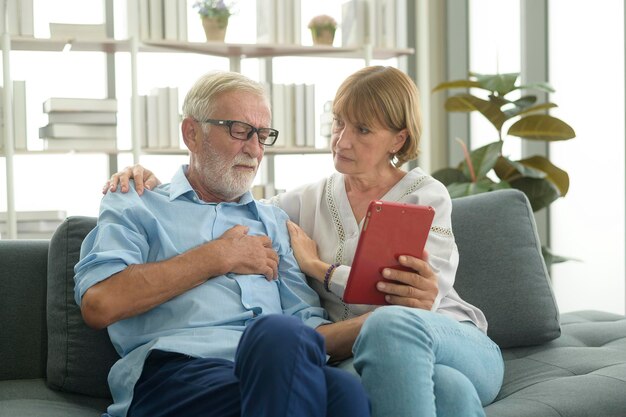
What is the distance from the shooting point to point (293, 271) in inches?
90.4

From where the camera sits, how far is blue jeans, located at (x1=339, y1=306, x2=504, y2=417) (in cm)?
178

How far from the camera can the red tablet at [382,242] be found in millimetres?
2006

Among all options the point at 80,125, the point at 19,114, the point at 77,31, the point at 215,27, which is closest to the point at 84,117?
the point at 80,125

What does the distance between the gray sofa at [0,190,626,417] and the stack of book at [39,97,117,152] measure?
2.00m

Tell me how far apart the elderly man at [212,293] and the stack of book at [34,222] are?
203cm

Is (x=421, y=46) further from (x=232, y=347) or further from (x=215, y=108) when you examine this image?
(x=232, y=347)

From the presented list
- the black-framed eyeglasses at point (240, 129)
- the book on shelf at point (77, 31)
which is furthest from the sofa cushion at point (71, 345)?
the book on shelf at point (77, 31)

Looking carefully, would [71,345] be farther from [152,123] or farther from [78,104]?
[152,123]

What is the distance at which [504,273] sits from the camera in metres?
2.48

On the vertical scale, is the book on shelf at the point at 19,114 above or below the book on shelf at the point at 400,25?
below

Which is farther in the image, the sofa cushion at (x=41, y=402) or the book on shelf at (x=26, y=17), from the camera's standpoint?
the book on shelf at (x=26, y=17)

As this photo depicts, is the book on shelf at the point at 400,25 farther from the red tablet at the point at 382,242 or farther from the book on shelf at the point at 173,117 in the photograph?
the red tablet at the point at 382,242

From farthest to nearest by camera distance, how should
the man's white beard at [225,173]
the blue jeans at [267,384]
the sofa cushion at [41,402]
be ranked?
the man's white beard at [225,173]
the sofa cushion at [41,402]
the blue jeans at [267,384]

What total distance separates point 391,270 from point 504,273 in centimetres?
51
